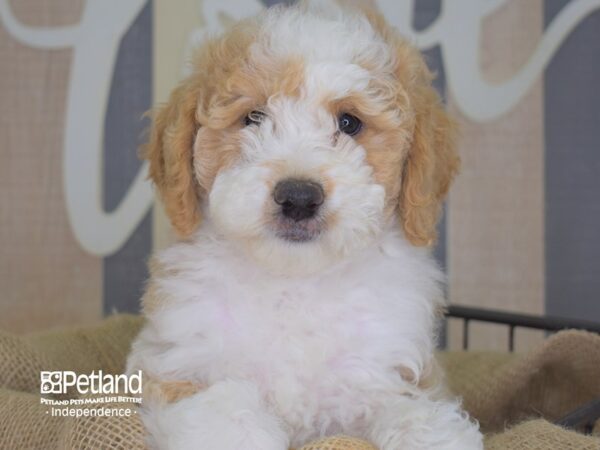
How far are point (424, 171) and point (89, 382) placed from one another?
4.26 feet

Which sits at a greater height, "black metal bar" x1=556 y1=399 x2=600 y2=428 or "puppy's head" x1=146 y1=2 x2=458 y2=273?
"puppy's head" x1=146 y1=2 x2=458 y2=273

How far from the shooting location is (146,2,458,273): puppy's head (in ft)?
8.38

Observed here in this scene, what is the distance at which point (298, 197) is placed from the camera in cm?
249

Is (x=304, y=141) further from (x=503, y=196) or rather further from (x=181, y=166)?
(x=503, y=196)

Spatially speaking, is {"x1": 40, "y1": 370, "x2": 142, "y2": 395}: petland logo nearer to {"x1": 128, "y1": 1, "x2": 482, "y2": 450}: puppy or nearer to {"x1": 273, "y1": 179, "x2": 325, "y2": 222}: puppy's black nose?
{"x1": 128, "y1": 1, "x2": 482, "y2": 450}: puppy

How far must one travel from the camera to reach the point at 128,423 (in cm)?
240

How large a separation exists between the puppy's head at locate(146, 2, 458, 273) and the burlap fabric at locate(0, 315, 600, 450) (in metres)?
0.63

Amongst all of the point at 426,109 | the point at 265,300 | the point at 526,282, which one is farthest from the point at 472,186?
the point at 265,300

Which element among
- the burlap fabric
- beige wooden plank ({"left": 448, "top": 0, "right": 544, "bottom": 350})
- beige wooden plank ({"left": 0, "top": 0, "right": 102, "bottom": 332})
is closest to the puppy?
the burlap fabric

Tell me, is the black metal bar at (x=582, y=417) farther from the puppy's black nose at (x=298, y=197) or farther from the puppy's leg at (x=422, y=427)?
the puppy's black nose at (x=298, y=197)

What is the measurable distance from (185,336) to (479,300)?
278 centimetres

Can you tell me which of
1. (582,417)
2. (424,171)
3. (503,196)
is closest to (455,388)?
(582,417)

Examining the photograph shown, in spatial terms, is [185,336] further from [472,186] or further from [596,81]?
[596,81]

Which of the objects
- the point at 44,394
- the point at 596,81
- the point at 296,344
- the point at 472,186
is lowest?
the point at 44,394
